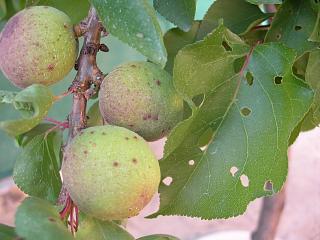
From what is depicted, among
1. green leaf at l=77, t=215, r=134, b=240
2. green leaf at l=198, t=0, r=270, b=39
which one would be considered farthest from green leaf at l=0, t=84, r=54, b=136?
green leaf at l=198, t=0, r=270, b=39

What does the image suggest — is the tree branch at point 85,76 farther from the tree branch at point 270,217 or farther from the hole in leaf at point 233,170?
the tree branch at point 270,217

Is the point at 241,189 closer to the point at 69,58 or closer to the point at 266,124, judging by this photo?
the point at 266,124

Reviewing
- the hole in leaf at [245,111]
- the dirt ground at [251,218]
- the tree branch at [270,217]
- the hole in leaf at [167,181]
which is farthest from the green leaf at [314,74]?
the dirt ground at [251,218]

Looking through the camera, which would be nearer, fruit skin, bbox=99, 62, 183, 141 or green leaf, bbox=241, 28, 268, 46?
fruit skin, bbox=99, 62, 183, 141

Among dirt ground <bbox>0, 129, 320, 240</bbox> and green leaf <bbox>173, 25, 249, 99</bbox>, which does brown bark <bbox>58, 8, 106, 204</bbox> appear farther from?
dirt ground <bbox>0, 129, 320, 240</bbox>

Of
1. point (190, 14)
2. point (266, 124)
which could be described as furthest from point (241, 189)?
point (190, 14)
